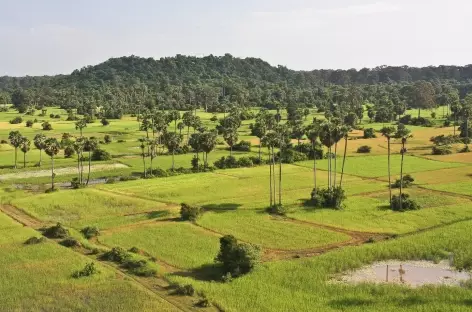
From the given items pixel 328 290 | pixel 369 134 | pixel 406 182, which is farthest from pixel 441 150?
pixel 328 290

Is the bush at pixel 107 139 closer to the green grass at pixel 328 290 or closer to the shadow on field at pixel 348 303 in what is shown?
the green grass at pixel 328 290

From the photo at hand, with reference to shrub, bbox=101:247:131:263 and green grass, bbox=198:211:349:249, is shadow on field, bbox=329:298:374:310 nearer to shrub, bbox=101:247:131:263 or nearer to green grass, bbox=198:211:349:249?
green grass, bbox=198:211:349:249

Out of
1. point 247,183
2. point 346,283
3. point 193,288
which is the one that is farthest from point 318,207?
point 193,288

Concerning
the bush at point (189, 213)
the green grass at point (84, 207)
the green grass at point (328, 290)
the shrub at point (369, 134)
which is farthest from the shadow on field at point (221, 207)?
the shrub at point (369, 134)

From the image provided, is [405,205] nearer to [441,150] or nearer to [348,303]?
[348,303]

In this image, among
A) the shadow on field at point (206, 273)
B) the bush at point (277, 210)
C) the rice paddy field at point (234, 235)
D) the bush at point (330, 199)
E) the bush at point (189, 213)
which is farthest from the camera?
the bush at point (330, 199)

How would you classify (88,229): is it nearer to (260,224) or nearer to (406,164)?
(260,224)
